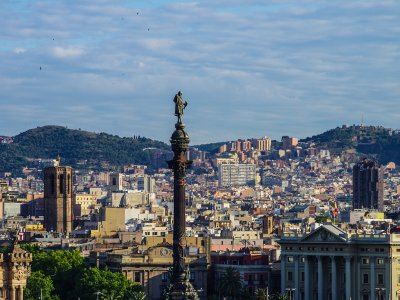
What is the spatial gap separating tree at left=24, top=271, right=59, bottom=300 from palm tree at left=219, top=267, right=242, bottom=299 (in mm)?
13588

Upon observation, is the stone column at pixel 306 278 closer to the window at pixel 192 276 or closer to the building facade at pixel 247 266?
the building facade at pixel 247 266

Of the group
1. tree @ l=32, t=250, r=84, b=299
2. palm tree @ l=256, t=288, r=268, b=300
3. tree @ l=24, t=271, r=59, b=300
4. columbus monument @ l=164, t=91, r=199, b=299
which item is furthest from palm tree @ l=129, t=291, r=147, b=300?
columbus monument @ l=164, t=91, r=199, b=299

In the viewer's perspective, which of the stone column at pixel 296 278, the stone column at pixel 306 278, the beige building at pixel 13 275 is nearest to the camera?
the beige building at pixel 13 275

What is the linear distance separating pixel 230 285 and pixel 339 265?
8941mm

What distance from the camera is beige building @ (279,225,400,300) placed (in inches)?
5020

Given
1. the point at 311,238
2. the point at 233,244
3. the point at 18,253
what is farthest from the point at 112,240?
the point at 18,253

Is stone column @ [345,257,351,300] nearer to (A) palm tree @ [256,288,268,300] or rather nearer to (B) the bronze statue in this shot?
(A) palm tree @ [256,288,268,300]

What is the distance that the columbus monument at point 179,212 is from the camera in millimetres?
80188

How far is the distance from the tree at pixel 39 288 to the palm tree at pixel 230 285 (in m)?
13.6

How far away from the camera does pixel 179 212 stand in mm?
81562

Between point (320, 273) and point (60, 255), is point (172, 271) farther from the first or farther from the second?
point (60, 255)

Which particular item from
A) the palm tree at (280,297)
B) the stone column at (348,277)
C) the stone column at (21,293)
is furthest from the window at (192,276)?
the stone column at (21,293)

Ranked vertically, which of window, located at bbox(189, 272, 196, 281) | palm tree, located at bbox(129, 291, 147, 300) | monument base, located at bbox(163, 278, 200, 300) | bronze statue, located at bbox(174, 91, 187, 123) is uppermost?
bronze statue, located at bbox(174, 91, 187, 123)

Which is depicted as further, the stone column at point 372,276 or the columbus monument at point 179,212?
the stone column at point 372,276
